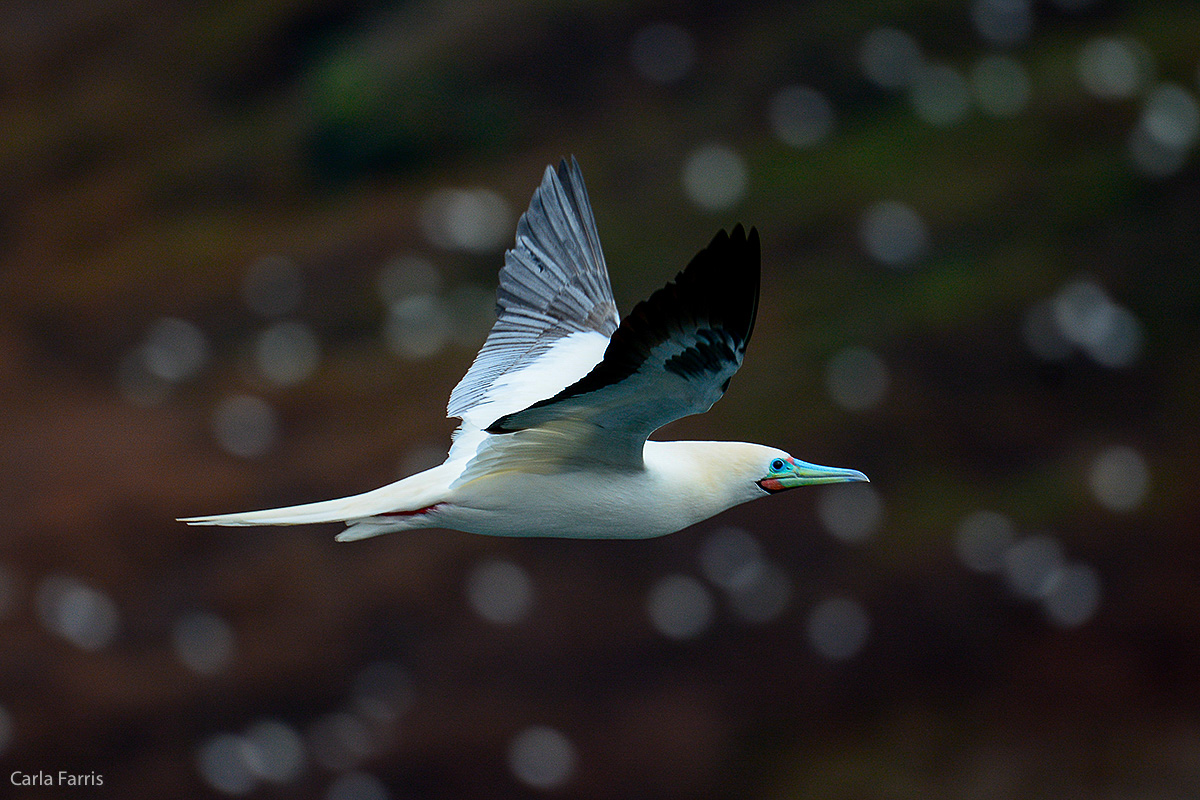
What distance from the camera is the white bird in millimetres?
3697

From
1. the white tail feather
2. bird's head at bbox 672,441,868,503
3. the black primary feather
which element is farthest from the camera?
bird's head at bbox 672,441,868,503

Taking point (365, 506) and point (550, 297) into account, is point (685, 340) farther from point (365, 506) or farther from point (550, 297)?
point (550, 297)

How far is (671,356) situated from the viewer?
3.80 metres

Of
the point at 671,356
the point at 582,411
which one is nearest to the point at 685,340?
the point at 671,356

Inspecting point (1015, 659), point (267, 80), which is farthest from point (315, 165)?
point (1015, 659)

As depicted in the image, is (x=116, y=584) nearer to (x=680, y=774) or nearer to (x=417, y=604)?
(x=417, y=604)

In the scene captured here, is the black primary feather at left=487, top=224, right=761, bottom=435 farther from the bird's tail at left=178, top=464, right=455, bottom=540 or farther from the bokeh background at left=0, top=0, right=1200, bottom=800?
the bokeh background at left=0, top=0, right=1200, bottom=800

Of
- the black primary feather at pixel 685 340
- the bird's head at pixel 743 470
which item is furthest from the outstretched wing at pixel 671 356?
the bird's head at pixel 743 470

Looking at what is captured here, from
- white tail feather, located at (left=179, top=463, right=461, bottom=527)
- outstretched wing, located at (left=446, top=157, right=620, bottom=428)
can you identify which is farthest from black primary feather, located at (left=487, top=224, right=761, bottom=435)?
outstretched wing, located at (left=446, top=157, right=620, bottom=428)

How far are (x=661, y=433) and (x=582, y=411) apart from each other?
717cm

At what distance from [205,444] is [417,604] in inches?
116

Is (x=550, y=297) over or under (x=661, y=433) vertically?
over

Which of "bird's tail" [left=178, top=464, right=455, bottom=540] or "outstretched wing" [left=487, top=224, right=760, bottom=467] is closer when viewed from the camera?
"outstretched wing" [left=487, top=224, right=760, bottom=467]

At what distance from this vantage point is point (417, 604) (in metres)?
11.1
